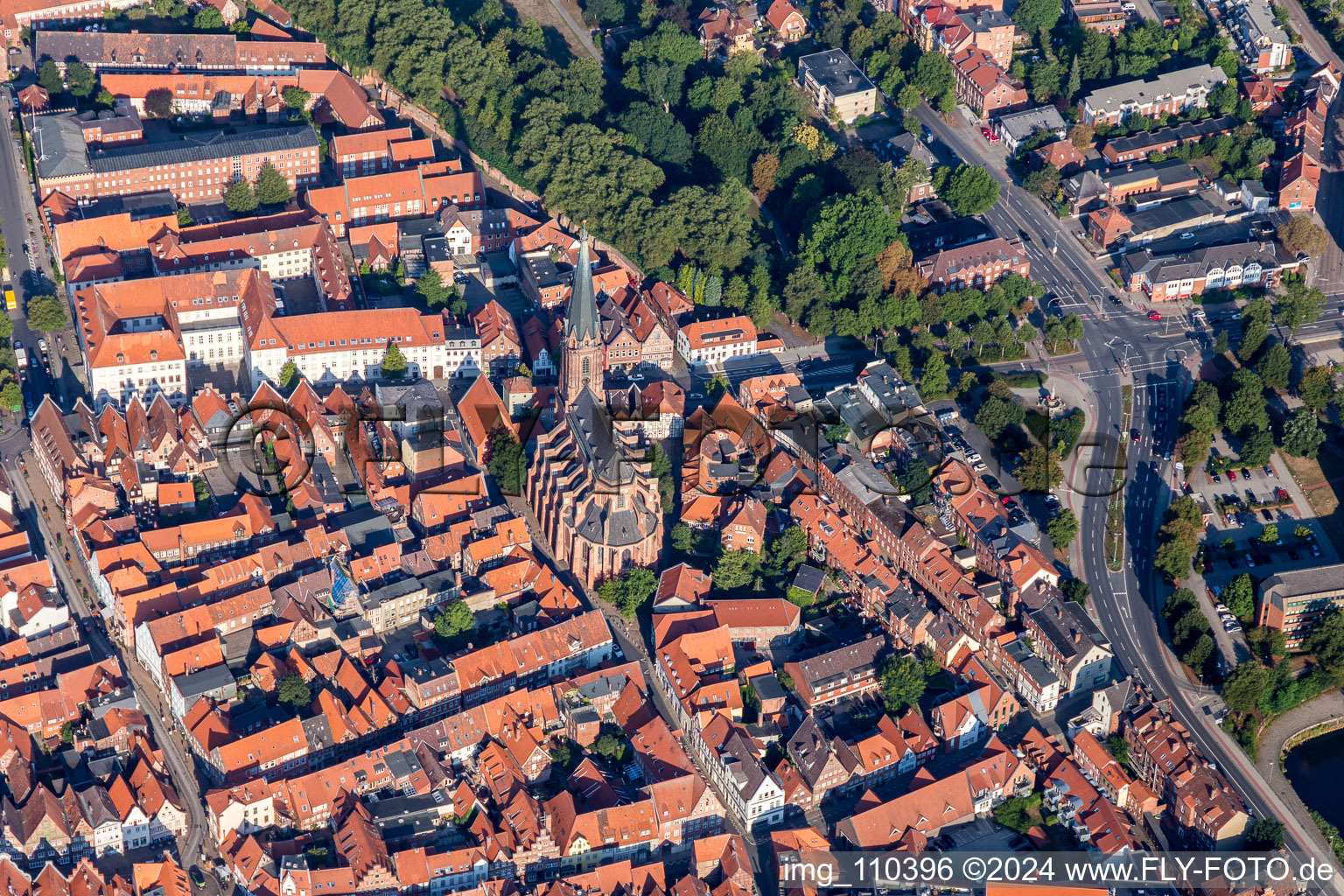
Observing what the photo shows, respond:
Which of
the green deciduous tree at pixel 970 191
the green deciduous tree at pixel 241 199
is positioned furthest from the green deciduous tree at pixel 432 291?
the green deciduous tree at pixel 970 191

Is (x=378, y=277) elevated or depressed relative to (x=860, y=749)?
elevated

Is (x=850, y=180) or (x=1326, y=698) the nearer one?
(x=1326, y=698)

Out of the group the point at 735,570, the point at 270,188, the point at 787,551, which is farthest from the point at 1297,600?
the point at 270,188

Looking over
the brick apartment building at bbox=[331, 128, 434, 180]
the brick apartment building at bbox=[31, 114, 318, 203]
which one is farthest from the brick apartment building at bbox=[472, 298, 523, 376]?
the brick apartment building at bbox=[31, 114, 318, 203]

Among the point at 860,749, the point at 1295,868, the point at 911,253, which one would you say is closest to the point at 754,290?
the point at 911,253

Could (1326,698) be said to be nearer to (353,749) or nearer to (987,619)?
(987,619)

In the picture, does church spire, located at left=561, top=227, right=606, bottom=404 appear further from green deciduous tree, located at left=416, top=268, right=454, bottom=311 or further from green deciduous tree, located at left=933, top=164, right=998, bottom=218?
green deciduous tree, located at left=933, top=164, right=998, bottom=218
